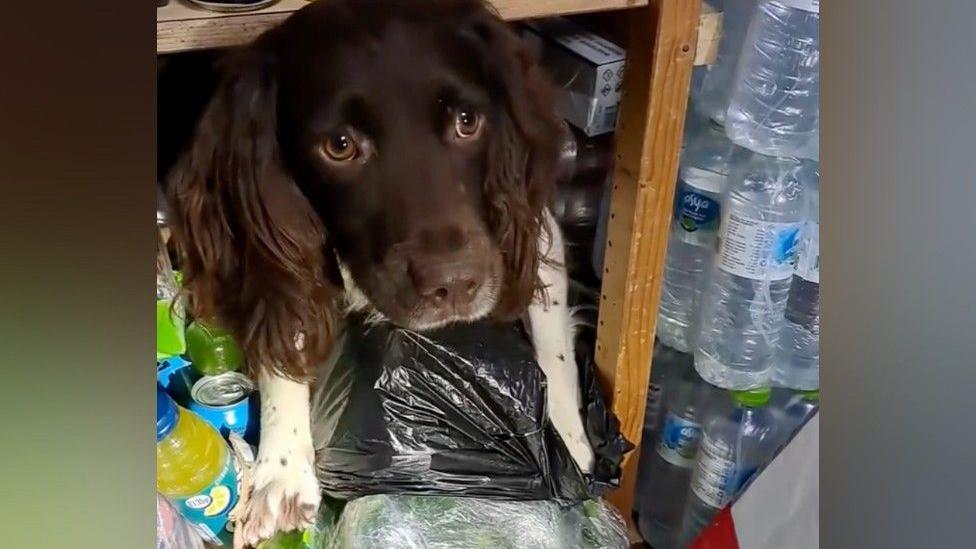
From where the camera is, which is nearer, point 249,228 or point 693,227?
point 249,228

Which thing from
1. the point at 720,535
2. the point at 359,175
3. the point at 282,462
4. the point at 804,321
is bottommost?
the point at 720,535

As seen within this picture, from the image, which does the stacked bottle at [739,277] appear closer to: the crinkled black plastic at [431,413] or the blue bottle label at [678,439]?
the blue bottle label at [678,439]

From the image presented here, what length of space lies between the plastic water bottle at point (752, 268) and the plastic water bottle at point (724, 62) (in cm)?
6

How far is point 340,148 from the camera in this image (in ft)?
2.44

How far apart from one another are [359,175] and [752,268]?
0.36 meters

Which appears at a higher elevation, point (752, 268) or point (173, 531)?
point (752, 268)

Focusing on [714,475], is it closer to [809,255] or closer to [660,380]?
[660,380]

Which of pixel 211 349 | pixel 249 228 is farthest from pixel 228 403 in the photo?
pixel 249 228

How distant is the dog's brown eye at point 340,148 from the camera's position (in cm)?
74

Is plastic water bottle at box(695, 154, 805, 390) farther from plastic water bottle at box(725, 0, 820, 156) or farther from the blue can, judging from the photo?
the blue can
